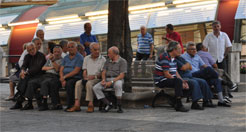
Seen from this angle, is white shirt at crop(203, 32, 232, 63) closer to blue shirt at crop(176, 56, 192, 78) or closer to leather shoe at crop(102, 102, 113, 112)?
blue shirt at crop(176, 56, 192, 78)

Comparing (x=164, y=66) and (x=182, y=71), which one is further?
(x=182, y=71)

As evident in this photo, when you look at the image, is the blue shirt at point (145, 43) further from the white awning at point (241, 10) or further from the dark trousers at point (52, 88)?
the white awning at point (241, 10)

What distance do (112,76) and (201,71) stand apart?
184 centimetres

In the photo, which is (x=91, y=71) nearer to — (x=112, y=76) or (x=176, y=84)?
(x=112, y=76)

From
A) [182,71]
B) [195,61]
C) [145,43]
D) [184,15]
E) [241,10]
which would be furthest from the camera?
[184,15]

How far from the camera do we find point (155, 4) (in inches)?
805

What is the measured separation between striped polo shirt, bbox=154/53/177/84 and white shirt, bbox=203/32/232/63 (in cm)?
236

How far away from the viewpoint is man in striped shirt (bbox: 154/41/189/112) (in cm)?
826

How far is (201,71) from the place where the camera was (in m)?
9.02

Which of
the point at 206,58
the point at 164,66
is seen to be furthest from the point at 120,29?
the point at 206,58

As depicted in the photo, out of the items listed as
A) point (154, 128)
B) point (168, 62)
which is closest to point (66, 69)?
point (168, 62)

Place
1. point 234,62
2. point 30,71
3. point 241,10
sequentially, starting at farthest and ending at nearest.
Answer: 1. point 241,10
2. point 234,62
3. point 30,71

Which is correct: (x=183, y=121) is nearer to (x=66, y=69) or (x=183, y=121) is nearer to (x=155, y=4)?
(x=66, y=69)

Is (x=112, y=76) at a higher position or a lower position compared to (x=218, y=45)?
lower
